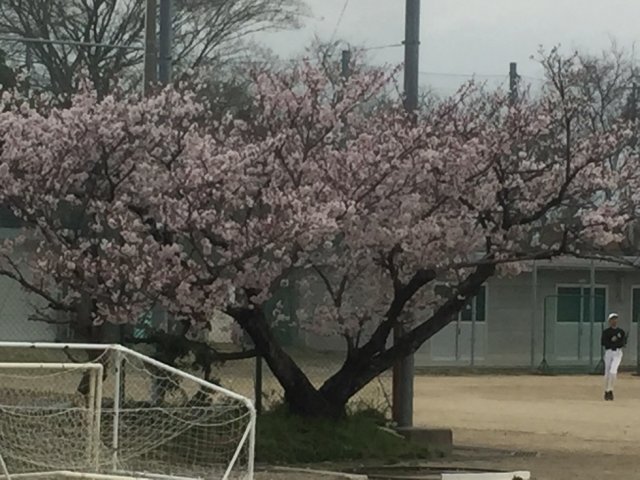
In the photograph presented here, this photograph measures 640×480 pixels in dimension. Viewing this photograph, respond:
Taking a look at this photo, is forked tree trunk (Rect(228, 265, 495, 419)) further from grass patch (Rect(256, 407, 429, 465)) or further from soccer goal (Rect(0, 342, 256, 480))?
soccer goal (Rect(0, 342, 256, 480))

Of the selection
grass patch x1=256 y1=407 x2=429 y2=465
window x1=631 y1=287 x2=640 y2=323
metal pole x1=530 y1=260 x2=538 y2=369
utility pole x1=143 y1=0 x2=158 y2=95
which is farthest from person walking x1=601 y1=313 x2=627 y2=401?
utility pole x1=143 y1=0 x2=158 y2=95

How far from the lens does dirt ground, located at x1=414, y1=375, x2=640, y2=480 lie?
16250 mm

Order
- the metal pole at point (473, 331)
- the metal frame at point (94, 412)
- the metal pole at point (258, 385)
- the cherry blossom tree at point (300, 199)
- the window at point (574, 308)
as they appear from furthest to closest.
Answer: the window at point (574, 308) → the metal pole at point (473, 331) → the metal pole at point (258, 385) → the cherry blossom tree at point (300, 199) → the metal frame at point (94, 412)

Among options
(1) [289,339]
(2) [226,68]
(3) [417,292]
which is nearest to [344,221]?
(3) [417,292]

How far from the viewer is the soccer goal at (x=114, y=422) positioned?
11.9m

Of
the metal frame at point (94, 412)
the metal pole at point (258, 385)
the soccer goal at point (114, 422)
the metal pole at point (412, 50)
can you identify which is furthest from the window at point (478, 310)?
the metal frame at point (94, 412)

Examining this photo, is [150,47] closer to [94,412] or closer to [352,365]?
[352,365]

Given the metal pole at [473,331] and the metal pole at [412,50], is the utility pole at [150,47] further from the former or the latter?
the metal pole at [473,331]

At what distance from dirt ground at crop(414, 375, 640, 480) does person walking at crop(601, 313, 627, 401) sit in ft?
1.05

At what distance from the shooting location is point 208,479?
1310cm

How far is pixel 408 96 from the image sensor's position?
59.2ft

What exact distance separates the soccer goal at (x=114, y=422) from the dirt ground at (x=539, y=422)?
3.01 meters

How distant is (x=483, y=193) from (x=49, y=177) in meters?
4.67

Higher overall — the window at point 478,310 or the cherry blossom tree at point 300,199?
the cherry blossom tree at point 300,199
